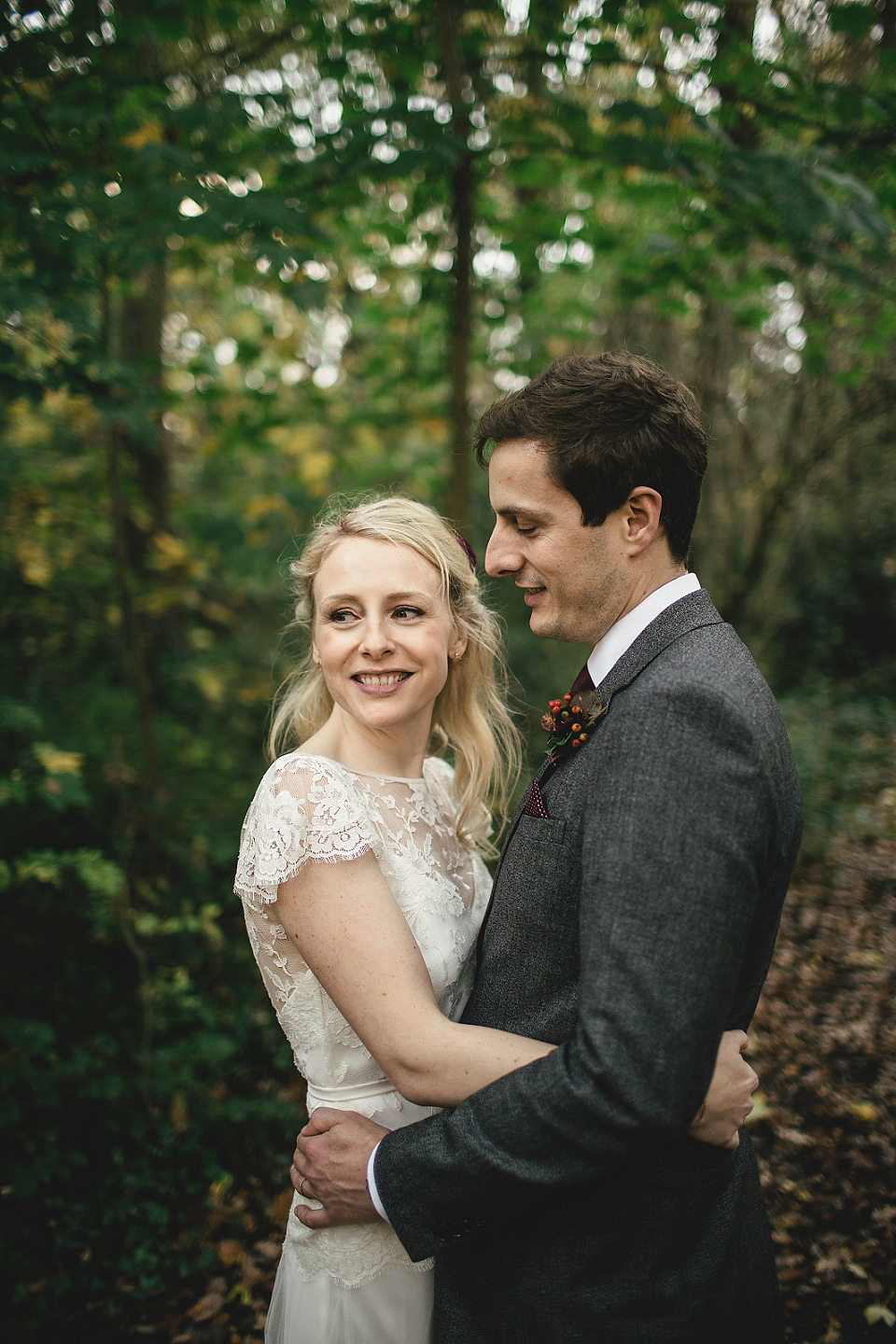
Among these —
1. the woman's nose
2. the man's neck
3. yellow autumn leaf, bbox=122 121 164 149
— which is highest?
yellow autumn leaf, bbox=122 121 164 149

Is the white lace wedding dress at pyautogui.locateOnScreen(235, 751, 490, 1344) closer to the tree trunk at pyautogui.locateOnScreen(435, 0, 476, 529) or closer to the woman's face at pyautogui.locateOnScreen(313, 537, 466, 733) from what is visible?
the woman's face at pyautogui.locateOnScreen(313, 537, 466, 733)

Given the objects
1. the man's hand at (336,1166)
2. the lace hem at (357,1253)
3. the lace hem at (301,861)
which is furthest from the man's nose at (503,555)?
the lace hem at (357,1253)

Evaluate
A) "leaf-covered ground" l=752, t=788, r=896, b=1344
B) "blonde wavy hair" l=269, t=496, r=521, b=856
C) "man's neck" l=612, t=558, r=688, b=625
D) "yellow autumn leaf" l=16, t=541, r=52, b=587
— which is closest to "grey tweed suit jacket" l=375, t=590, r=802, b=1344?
"man's neck" l=612, t=558, r=688, b=625

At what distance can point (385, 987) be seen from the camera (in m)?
1.46

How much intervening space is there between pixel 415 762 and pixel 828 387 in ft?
23.2

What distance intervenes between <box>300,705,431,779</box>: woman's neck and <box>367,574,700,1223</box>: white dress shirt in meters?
0.63

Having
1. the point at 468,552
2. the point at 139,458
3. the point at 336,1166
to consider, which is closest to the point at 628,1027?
the point at 336,1166

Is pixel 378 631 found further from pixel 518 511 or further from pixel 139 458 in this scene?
pixel 139 458

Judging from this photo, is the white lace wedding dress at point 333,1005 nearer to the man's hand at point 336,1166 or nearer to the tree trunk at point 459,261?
the man's hand at point 336,1166

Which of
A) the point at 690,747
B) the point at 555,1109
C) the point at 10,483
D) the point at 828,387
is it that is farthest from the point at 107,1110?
the point at 828,387

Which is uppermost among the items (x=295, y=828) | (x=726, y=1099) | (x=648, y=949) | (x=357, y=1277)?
(x=295, y=828)

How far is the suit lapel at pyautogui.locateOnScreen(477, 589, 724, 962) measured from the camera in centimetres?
140

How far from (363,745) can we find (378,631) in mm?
320

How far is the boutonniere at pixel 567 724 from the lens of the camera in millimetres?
1451
